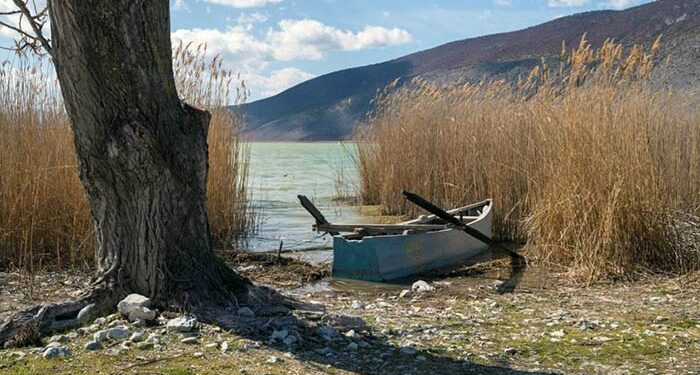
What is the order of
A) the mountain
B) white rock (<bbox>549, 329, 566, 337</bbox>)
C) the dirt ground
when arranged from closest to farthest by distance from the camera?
1. the dirt ground
2. white rock (<bbox>549, 329, 566, 337</bbox>)
3. the mountain

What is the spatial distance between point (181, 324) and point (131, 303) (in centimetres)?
40

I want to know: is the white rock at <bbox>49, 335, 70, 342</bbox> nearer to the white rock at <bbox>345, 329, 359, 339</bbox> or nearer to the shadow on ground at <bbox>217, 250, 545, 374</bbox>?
the shadow on ground at <bbox>217, 250, 545, 374</bbox>

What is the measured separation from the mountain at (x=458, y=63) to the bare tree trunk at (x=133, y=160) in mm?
46845

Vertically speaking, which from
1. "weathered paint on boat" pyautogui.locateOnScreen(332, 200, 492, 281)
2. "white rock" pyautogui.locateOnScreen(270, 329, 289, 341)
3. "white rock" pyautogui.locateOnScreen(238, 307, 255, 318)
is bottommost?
"weathered paint on boat" pyautogui.locateOnScreen(332, 200, 492, 281)

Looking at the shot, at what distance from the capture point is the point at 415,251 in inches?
331

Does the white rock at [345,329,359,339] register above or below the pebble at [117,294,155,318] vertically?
below

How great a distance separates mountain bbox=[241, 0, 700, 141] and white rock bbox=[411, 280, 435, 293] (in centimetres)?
4408

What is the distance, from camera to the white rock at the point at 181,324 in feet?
15.3

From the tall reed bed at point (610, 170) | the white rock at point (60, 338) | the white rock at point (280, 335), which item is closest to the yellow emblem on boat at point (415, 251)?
the tall reed bed at point (610, 170)

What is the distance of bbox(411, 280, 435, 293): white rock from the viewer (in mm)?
7270

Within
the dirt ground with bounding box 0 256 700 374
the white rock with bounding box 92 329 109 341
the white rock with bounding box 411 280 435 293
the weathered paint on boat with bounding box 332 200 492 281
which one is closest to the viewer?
the dirt ground with bounding box 0 256 700 374

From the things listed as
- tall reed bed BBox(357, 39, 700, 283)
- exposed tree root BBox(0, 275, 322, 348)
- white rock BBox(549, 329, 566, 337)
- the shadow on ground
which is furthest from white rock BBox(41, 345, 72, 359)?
tall reed bed BBox(357, 39, 700, 283)

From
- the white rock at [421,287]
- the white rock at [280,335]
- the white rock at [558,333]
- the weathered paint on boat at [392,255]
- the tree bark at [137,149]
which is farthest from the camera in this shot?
the weathered paint on boat at [392,255]

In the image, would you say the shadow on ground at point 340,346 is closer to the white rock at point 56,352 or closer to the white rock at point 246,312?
the white rock at point 246,312
